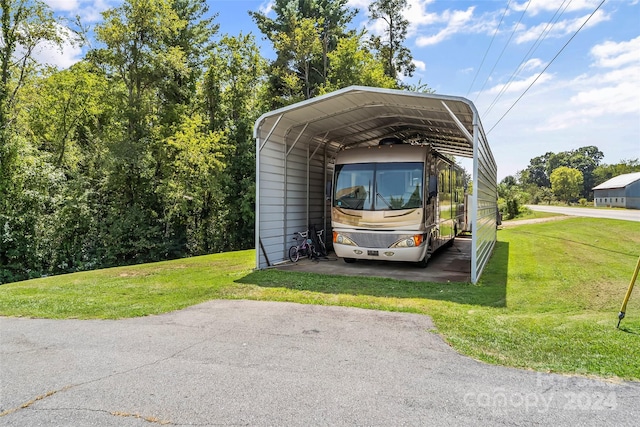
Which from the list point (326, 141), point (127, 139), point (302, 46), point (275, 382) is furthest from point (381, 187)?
point (302, 46)

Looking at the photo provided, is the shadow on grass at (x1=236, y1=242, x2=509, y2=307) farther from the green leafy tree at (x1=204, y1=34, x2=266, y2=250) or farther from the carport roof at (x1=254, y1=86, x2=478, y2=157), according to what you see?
the green leafy tree at (x1=204, y1=34, x2=266, y2=250)

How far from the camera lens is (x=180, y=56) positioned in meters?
20.7

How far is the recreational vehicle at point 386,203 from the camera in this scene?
9438 mm

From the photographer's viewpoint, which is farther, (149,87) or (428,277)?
(149,87)

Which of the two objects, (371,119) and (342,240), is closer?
(342,240)

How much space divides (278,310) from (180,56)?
730 inches

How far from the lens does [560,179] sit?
70.2 meters

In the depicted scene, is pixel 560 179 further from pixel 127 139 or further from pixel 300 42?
pixel 127 139

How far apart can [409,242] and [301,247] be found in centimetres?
342

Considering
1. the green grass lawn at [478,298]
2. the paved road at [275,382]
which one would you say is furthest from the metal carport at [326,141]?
the paved road at [275,382]

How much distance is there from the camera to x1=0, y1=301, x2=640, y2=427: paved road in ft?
9.71

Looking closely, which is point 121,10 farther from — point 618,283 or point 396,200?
point 618,283

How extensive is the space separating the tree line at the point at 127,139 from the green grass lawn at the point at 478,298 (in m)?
8.44

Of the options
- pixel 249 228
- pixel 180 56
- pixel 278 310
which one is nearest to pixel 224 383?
pixel 278 310
